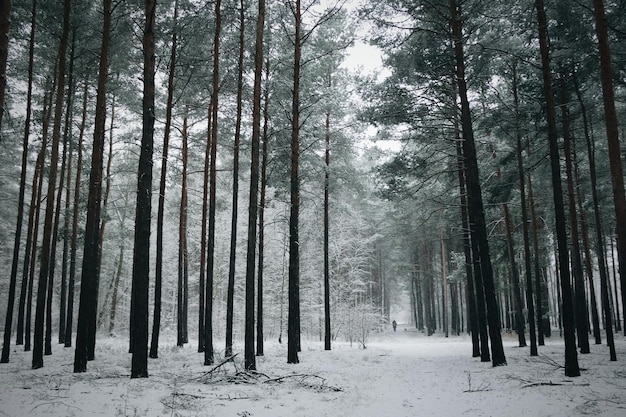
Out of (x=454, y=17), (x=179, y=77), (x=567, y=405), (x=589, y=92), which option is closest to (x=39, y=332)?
(x=179, y=77)

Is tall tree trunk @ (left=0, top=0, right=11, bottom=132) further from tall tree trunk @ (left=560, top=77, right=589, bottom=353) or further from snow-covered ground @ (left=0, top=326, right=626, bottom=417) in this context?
tall tree trunk @ (left=560, top=77, right=589, bottom=353)

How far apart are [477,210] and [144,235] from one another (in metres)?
9.35

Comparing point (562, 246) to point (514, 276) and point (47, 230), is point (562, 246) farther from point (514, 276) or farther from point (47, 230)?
point (47, 230)

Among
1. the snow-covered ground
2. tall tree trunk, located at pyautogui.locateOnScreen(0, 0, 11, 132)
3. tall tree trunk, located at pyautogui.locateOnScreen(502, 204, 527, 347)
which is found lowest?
the snow-covered ground

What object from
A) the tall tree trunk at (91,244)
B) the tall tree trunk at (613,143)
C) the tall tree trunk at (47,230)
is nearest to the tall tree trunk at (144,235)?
the tall tree trunk at (91,244)

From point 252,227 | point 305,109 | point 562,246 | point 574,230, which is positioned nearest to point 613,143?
point 562,246

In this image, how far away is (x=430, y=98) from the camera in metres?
12.8


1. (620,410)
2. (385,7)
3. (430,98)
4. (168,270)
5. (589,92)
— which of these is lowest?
(620,410)

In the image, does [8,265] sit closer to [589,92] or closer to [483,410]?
[483,410]

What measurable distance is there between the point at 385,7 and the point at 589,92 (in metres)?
9.13

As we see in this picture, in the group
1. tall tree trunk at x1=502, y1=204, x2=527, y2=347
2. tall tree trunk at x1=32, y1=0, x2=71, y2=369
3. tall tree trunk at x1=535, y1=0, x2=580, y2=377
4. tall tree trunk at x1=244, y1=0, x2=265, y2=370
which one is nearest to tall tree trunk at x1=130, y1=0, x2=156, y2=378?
tall tree trunk at x1=244, y1=0, x2=265, y2=370

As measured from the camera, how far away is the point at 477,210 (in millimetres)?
11547

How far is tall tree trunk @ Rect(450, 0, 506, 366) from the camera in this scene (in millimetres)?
11125

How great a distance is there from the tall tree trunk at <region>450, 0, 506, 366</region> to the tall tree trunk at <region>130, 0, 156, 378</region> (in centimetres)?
839
